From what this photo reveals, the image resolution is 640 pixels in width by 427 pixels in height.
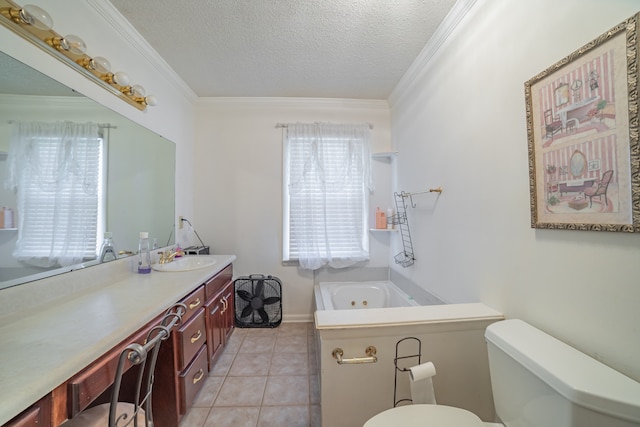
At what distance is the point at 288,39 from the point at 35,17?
130 centimetres

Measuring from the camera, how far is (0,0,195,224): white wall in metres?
1.13

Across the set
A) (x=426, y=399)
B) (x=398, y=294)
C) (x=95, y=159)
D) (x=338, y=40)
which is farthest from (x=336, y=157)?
(x=426, y=399)

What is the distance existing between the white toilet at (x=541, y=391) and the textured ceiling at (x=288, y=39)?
186cm

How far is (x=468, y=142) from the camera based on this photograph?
1396 millimetres

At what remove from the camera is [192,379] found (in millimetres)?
1449

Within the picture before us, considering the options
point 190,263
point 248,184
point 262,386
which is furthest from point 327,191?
point 262,386

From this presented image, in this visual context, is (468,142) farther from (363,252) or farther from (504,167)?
(363,252)

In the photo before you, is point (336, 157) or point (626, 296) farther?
point (336, 157)

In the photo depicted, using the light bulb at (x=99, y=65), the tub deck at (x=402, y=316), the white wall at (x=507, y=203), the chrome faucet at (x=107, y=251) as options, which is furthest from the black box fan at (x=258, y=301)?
the light bulb at (x=99, y=65)

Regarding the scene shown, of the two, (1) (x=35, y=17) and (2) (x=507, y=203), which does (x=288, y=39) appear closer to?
(1) (x=35, y=17)

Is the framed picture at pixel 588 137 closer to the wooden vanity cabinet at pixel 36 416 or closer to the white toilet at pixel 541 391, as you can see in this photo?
the white toilet at pixel 541 391

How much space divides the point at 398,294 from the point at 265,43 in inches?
97.4

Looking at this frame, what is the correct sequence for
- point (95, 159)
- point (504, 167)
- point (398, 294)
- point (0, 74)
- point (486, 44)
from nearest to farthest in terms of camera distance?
point (0, 74) < point (504, 167) < point (486, 44) < point (95, 159) < point (398, 294)

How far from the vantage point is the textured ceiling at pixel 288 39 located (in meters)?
1.45
